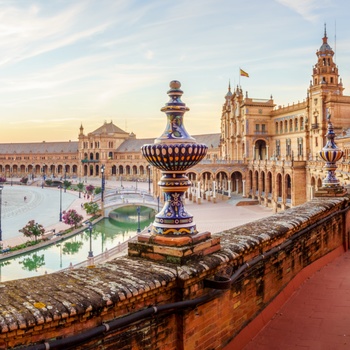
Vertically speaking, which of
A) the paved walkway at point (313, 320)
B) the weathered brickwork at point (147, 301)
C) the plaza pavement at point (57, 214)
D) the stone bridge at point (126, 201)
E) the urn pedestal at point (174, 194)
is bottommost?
the plaza pavement at point (57, 214)

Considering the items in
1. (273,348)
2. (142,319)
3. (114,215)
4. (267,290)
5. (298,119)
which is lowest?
(114,215)

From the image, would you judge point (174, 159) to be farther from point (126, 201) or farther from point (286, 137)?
point (286, 137)

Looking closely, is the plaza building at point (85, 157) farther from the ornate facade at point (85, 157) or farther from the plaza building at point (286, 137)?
the plaza building at point (286, 137)

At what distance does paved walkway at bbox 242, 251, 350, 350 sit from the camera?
4.65 metres

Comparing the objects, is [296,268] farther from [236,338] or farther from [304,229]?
[236,338]

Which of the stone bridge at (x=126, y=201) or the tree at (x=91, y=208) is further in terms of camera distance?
the stone bridge at (x=126, y=201)

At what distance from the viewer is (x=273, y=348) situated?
4.57 m

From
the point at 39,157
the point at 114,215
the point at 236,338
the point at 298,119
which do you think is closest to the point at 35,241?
the point at 114,215

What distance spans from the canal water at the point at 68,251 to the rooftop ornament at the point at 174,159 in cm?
2331

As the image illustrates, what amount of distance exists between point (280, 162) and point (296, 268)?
42.3m

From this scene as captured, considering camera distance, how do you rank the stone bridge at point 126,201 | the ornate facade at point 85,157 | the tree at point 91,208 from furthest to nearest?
the ornate facade at point 85,157 < the stone bridge at point 126,201 < the tree at point 91,208

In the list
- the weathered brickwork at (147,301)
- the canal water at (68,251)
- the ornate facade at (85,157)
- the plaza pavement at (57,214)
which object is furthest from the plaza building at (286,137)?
the weathered brickwork at (147,301)

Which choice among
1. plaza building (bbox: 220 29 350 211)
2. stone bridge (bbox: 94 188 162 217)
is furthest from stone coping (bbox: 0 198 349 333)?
stone bridge (bbox: 94 188 162 217)

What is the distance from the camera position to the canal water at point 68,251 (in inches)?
1094
